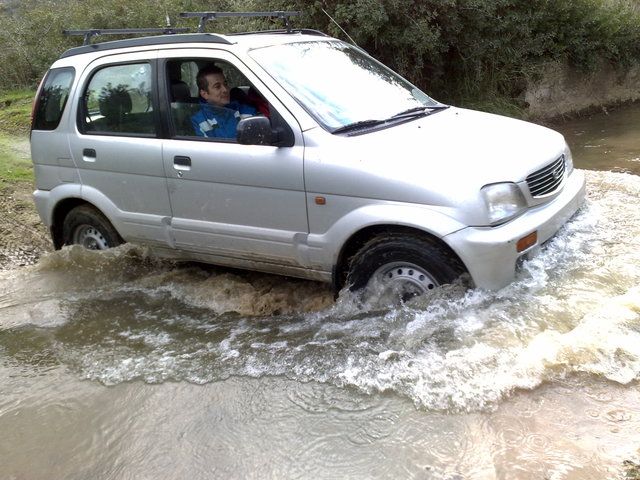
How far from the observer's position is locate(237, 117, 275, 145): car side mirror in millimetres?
4031

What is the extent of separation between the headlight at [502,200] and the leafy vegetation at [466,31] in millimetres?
5167

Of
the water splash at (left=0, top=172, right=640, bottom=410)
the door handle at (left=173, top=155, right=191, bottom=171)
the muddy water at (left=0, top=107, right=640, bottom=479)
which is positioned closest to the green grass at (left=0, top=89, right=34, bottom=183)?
the water splash at (left=0, top=172, right=640, bottom=410)

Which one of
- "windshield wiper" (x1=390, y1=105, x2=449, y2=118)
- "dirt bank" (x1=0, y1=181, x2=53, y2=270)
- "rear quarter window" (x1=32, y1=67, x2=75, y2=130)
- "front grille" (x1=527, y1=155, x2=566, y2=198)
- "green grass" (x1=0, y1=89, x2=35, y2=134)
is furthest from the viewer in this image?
"green grass" (x1=0, y1=89, x2=35, y2=134)

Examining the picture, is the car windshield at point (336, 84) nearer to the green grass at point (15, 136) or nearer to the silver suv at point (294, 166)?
the silver suv at point (294, 166)

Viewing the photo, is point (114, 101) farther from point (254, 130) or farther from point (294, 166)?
point (294, 166)

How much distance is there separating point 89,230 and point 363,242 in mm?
2786

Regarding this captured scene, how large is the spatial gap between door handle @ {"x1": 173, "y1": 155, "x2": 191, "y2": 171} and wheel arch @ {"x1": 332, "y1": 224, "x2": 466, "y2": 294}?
4.35 feet

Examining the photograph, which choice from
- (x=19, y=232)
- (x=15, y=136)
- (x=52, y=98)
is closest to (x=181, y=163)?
(x=52, y=98)

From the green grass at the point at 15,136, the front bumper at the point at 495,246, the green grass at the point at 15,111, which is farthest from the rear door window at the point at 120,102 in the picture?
the green grass at the point at 15,111

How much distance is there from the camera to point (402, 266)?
12.8 ft

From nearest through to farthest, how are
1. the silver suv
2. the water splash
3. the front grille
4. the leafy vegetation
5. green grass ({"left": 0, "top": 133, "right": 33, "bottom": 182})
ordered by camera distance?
the water splash < the silver suv < the front grille < green grass ({"left": 0, "top": 133, "right": 33, "bottom": 182}) < the leafy vegetation

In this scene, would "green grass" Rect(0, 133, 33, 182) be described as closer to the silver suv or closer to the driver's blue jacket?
the silver suv

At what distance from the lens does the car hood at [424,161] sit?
3.67 m

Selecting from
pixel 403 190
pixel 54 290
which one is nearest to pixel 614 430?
pixel 403 190
